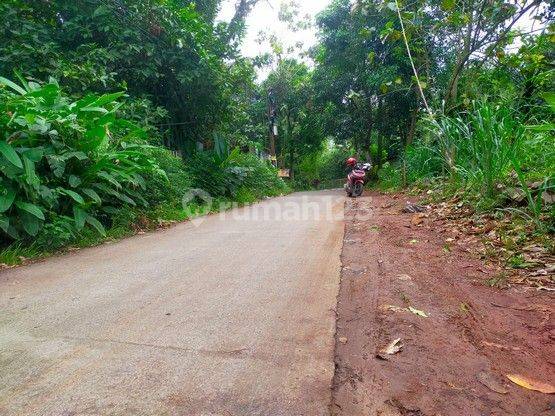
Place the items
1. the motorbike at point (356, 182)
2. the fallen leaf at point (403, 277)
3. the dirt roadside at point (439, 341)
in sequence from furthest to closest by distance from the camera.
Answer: the motorbike at point (356, 182) → the fallen leaf at point (403, 277) → the dirt roadside at point (439, 341)

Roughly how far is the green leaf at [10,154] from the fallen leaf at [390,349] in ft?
9.32

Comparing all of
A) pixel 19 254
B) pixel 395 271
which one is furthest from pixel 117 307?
pixel 395 271

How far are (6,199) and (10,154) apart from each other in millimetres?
350

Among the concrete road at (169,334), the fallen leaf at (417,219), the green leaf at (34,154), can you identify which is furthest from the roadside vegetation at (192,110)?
the concrete road at (169,334)

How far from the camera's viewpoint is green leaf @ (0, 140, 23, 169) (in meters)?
2.55

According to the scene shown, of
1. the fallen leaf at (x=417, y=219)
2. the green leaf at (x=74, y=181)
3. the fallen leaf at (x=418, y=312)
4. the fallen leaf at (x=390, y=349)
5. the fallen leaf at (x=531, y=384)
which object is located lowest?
the fallen leaf at (x=531, y=384)

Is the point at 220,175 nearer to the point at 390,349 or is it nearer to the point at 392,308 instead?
the point at 392,308

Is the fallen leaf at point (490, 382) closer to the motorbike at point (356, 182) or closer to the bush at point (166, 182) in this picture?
the bush at point (166, 182)

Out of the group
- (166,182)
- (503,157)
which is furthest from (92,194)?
(503,157)

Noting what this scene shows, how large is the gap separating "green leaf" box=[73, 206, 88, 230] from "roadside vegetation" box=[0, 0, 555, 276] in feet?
0.03

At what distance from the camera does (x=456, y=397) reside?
100cm

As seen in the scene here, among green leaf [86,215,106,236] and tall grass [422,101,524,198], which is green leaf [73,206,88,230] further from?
tall grass [422,101,524,198]

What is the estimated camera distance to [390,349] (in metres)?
1.25

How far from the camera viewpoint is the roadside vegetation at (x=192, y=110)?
2809 mm
